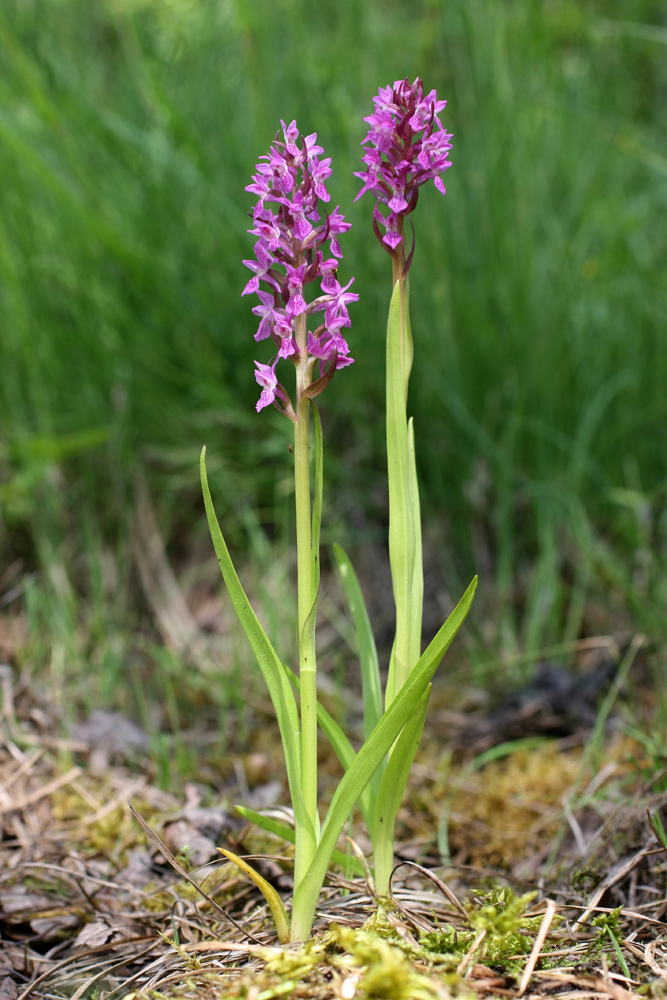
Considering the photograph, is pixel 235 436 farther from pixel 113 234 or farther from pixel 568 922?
pixel 568 922

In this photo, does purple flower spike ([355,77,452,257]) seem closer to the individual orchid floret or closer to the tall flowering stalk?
the tall flowering stalk

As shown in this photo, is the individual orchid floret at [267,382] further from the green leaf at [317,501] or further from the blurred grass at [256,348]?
the blurred grass at [256,348]

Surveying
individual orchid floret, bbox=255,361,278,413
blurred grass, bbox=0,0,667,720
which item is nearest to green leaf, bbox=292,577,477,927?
individual orchid floret, bbox=255,361,278,413

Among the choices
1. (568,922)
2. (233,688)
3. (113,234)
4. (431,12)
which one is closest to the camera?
(568,922)

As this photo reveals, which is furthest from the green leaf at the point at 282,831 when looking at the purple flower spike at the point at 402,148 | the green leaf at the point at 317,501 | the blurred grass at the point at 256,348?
the blurred grass at the point at 256,348

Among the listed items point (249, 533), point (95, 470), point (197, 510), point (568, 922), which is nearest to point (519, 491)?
point (249, 533)

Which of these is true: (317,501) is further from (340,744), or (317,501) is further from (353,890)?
(353,890)

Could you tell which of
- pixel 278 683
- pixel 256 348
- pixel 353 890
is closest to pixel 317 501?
pixel 278 683
